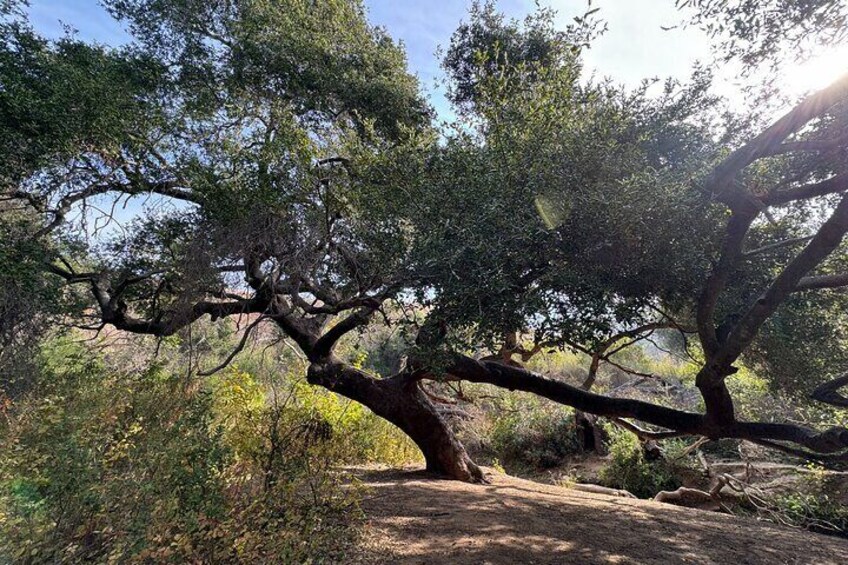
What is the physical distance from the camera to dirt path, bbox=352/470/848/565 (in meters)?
2.97

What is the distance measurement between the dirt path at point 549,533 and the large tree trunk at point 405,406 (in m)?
0.68

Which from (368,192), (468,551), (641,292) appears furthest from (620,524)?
(368,192)

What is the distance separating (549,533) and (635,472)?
667 centimetres

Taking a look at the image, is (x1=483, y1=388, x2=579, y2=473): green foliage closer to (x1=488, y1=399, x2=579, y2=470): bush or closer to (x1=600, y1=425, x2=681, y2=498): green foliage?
(x1=488, y1=399, x2=579, y2=470): bush

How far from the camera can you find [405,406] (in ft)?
17.9

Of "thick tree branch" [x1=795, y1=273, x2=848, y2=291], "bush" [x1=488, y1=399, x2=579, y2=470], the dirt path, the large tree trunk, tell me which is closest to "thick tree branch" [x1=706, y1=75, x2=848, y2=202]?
"thick tree branch" [x1=795, y1=273, x2=848, y2=291]

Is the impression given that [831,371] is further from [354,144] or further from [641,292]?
[354,144]

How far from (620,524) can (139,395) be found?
4815 millimetres

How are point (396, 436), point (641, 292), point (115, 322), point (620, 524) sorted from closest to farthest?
1. point (641, 292)
2. point (620, 524)
3. point (115, 322)
4. point (396, 436)

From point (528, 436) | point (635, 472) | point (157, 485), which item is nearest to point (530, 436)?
point (528, 436)

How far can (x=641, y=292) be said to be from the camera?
126 inches

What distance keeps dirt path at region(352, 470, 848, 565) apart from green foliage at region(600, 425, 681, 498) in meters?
3.86

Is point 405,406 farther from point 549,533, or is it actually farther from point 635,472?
point 635,472

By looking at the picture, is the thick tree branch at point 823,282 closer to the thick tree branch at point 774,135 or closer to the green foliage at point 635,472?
the thick tree branch at point 774,135
